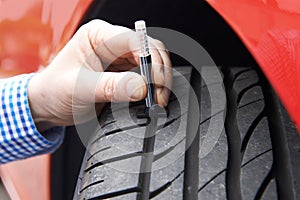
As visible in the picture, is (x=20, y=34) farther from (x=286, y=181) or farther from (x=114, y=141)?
(x=286, y=181)

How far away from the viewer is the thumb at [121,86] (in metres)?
0.76

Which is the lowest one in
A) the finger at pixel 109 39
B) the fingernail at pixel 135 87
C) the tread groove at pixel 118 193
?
the tread groove at pixel 118 193

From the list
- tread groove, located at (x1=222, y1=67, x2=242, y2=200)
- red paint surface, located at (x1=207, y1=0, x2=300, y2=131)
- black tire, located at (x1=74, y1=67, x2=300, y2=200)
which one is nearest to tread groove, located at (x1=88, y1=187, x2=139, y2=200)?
black tire, located at (x1=74, y1=67, x2=300, y2=200)

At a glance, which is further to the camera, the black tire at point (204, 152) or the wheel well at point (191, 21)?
the wheel well at point (191, 21)

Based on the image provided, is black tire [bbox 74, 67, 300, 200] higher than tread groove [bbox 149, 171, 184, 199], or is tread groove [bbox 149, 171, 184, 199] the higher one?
black tire [bbox 74, 67, 300, 200]

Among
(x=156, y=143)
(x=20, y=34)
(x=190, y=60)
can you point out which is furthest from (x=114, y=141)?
(x=20, y=34)

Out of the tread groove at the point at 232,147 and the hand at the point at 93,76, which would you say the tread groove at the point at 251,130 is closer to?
the tread groove at the point at 232,147

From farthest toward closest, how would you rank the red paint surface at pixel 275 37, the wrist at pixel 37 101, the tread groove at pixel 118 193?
the wrist at pixel 37 101, the tread groove at pixel 118 193, the red paint surface at pixel 275 37

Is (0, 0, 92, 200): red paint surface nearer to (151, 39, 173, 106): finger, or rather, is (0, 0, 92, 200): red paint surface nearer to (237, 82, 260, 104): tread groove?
(151, 39, 173, 106): finger

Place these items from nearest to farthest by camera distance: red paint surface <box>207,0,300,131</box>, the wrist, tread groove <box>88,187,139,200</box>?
1. red paint surface <box>207,0,300,131</box>
2. tread groove <box>88,187,139,200</box>
3. the wrist

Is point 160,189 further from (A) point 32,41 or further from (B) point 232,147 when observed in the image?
(A) point 32,41

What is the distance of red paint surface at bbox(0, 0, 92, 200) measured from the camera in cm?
90

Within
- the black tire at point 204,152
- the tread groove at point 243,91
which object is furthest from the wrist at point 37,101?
the tread groove at point 243,91

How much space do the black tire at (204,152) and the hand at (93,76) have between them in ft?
0.18
